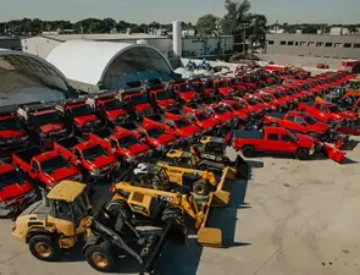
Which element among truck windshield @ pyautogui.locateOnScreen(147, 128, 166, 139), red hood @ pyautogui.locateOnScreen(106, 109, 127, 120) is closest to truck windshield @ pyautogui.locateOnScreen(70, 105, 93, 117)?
red hood @ pyautogui.locateOnScreen(106, 109, 127, 120)

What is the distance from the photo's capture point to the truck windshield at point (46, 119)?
65.4ft

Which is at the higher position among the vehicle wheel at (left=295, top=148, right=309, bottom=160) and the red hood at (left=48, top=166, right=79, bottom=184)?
the red hood at (left=48, top=166, right=79, bottom=184)

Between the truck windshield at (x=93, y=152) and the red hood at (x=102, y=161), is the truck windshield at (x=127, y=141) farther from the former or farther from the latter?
the red hood at (x=102, y=161)

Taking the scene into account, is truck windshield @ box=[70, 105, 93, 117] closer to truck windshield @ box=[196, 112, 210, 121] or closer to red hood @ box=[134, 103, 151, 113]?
red hood @ box=[134, 103, 151, 113]

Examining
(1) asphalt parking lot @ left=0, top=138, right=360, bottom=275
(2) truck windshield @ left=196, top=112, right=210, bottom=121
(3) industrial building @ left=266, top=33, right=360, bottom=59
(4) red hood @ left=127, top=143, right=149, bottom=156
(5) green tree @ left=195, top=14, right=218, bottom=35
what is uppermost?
(5) green tree @ left=195, top=14, right=218, bottom=35

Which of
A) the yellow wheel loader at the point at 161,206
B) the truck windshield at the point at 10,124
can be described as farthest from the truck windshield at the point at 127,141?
the truck windshield at the point at 10,124

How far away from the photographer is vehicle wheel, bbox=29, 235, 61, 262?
9531mm

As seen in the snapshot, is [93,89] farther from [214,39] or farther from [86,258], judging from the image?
[214,39]

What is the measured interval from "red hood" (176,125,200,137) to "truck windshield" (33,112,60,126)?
300 inches

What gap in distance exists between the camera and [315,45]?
63312 mm

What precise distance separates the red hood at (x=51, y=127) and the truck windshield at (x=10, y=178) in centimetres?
661

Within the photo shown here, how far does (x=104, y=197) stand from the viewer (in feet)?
45.1

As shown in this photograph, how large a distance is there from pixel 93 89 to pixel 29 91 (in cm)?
583

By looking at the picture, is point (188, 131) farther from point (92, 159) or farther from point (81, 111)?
point (81, 111)
